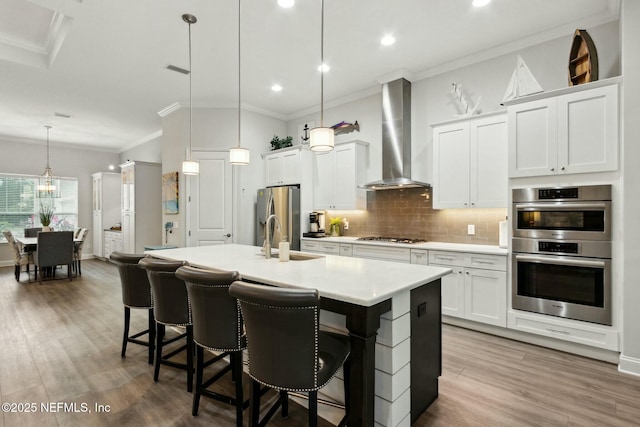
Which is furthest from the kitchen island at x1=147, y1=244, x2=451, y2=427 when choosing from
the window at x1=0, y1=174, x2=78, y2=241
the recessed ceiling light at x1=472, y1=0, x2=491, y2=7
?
the window at x1=0, y1=174, x2=78, y2=241

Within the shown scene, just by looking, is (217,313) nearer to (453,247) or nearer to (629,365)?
(453,247)

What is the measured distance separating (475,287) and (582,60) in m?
2.45

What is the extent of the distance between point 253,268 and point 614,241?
3042 mm

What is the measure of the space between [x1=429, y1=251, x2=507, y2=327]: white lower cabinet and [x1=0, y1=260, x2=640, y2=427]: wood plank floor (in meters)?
0.23

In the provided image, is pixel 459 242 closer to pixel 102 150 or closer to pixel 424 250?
pixel 424 250

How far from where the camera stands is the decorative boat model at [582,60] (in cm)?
295

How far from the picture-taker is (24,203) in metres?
8.27

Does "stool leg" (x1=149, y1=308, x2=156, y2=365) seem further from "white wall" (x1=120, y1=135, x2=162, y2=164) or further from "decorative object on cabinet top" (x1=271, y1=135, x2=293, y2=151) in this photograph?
"white wall" (x1=120, y1=135, x2=162, y2=164)

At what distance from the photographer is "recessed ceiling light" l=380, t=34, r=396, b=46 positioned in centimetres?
354

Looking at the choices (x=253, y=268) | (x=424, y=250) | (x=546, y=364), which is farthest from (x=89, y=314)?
(x=546, y=364)

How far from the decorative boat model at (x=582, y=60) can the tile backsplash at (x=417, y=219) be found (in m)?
1.49

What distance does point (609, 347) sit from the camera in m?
2.76

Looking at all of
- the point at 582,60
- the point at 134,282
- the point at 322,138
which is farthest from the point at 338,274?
the point at 582,60

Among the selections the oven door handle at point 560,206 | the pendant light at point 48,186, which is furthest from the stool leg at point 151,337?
the pendant light at point 48,186
